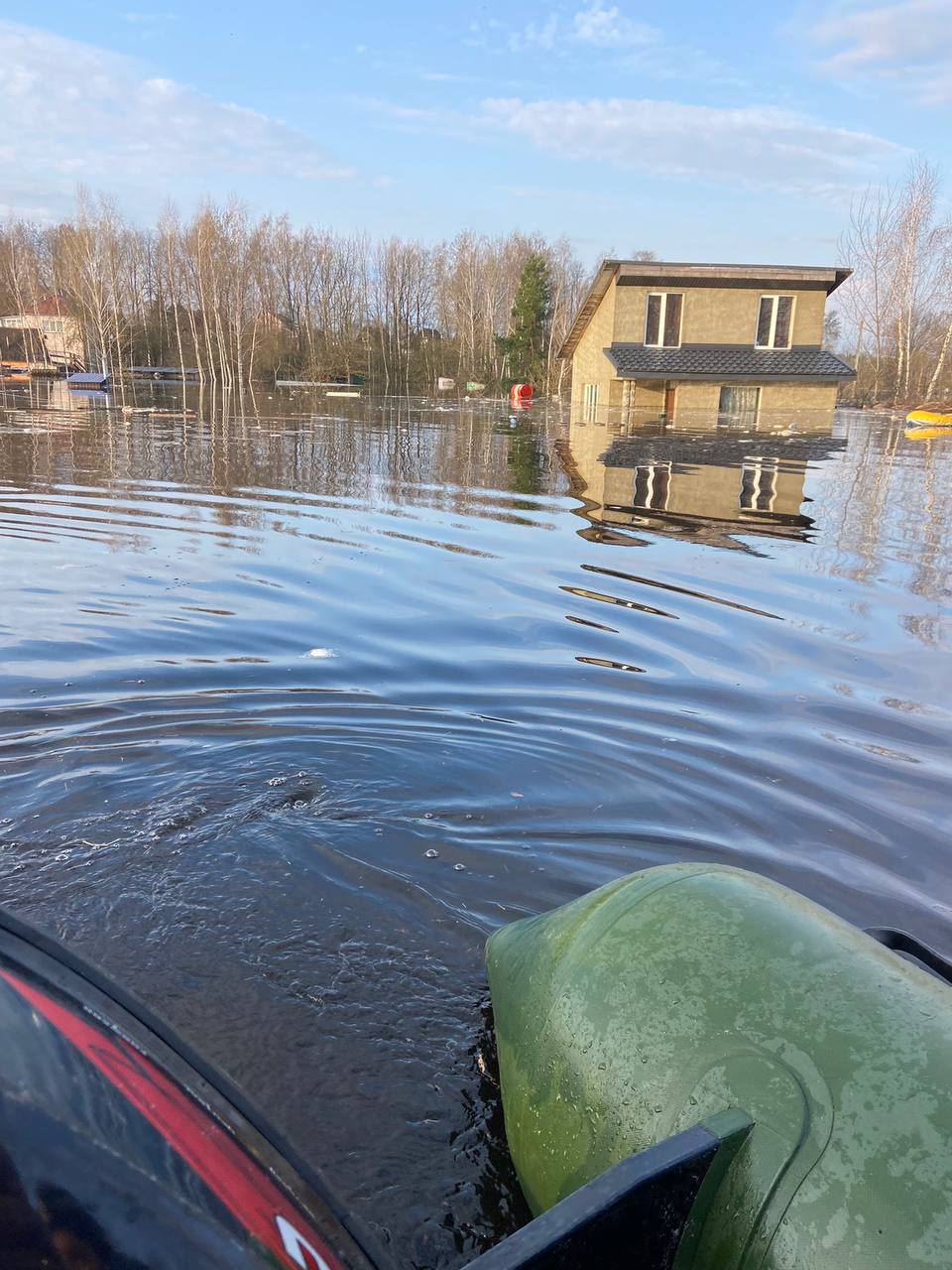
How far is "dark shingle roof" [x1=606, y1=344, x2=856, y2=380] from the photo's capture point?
32219mm

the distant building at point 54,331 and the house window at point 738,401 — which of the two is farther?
the distant building at point 54,331

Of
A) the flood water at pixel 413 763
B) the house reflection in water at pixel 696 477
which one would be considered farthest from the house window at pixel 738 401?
the flood water at pixel 413 763

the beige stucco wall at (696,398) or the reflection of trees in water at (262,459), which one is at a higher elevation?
the beige stucco wall at (696,398)

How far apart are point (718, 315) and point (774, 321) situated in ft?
7.63

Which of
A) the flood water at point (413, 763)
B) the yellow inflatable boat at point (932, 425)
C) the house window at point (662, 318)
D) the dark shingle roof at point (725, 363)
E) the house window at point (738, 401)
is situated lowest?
the flood water at point (413, 763)

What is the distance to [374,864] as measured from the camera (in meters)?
3.39

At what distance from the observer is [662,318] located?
33.5m

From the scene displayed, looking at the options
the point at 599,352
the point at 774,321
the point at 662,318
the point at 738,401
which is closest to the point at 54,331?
the point at 599,352

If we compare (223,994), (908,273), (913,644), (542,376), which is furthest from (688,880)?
(542,376)

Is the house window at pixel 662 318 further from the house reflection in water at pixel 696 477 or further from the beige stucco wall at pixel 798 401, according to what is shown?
the house reflection in water at pixel 696 477

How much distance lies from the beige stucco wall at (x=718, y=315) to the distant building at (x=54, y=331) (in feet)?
159

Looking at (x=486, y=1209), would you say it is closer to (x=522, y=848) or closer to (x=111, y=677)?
(x=522, y=848)

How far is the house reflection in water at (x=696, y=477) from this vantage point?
36.2 ft

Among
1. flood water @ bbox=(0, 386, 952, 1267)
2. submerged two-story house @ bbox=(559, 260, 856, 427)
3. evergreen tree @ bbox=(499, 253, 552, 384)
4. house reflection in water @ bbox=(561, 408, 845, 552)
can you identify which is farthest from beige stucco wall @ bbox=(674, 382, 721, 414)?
evergreen tree @ bbox=(499, 253, 552, 384)
